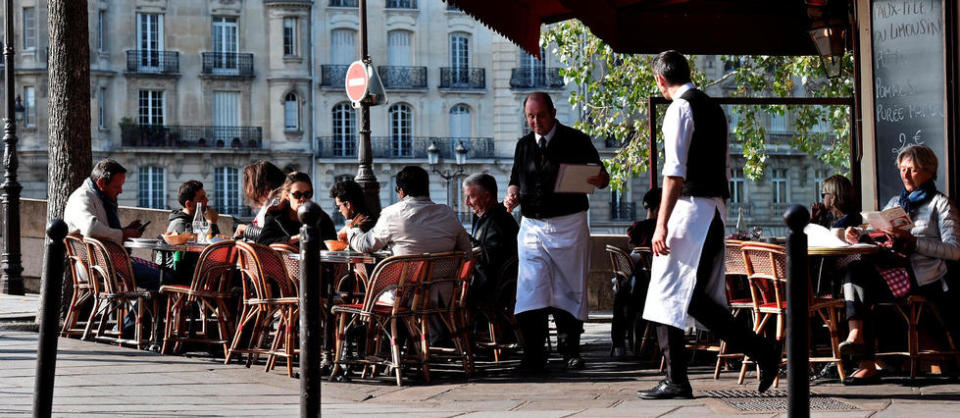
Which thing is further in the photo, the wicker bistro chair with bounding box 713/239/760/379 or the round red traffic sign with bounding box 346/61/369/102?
the round red traffic sign with bounding box 346/61/369/102

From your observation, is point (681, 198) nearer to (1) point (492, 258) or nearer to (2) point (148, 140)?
(1) point (492, 258)

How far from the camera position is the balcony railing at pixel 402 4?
181 ft

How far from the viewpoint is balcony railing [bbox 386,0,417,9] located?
181 ft

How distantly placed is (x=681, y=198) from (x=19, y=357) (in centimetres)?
451

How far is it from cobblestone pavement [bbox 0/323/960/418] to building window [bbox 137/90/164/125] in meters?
45.3

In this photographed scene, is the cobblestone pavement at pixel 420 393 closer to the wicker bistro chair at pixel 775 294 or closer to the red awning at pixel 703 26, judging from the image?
the wicker bistro chair at pixel 775 294

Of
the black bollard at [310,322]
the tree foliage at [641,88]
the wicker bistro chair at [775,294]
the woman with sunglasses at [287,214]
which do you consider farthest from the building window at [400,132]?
the black bollard at [310,322]

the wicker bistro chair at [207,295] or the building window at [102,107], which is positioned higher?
the building window at [102,107]

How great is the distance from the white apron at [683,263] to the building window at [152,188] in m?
47.7

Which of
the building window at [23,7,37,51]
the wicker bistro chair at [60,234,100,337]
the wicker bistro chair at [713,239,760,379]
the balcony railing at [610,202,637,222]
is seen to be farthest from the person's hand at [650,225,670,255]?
the balcony railing at [610,202,637,222]

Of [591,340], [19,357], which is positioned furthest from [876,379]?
[19,357]

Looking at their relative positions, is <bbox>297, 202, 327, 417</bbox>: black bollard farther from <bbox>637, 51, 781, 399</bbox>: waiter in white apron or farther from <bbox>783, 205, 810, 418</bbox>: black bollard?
<bbox>637, 51, 781, 399</bbox>: waiter in white apron

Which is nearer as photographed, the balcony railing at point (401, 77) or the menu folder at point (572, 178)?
the menu folder at point (572, 178)

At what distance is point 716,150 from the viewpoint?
6.92 metres
